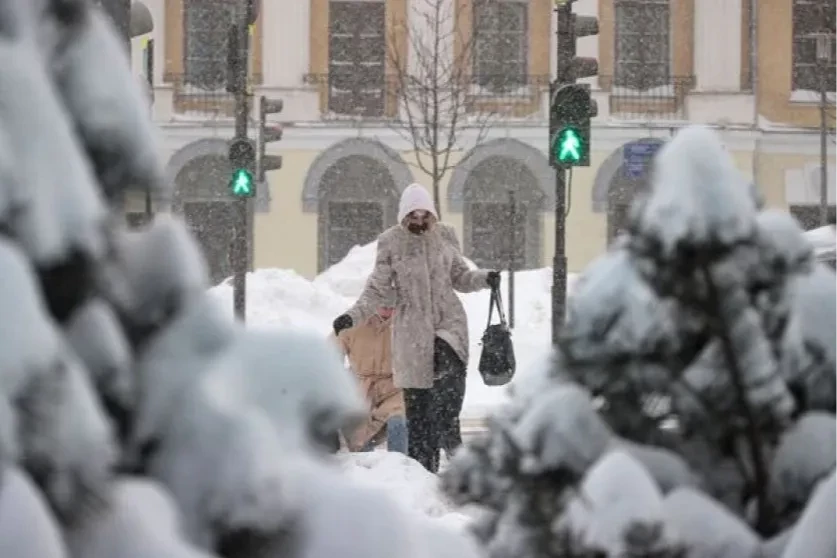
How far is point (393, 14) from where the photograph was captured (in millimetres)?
32719

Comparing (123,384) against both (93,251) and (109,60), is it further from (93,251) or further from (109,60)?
(109,60)

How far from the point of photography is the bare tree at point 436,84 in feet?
99.9

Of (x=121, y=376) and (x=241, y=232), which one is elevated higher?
(x=121, y=376)

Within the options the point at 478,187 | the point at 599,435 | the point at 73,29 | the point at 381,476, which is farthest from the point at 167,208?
the point at 478,187

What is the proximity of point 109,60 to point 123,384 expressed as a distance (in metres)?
0.31

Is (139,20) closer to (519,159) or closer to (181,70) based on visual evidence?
(519,159)

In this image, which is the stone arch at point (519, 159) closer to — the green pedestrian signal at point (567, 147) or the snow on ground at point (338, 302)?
the snow on ground at point (338, 302)

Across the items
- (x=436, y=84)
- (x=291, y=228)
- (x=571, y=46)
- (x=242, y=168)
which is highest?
(x=436, y=84)

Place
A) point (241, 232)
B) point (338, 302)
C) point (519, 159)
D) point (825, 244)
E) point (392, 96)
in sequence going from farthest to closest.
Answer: point (392, 96)
point (519, 159)
point (338, 302)
point (241, 232)
point (825, 244)

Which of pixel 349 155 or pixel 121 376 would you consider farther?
pixel 349 155

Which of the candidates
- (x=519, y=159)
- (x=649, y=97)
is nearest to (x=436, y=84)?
(x=519, y=159)

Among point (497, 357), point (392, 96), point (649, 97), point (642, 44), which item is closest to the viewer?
point (497, 357)

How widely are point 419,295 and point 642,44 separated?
84.4 feet

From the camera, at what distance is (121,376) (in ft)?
4.64
